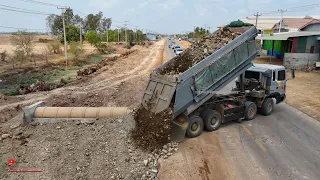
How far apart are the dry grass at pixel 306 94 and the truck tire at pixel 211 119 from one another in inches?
226

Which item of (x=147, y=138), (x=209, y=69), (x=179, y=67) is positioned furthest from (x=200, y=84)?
(x=147, y=138)

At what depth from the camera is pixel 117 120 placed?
10.4 meters

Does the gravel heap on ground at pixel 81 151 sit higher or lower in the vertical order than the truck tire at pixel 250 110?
lower

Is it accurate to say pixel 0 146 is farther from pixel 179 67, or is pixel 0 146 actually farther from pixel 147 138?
pixel 179 67

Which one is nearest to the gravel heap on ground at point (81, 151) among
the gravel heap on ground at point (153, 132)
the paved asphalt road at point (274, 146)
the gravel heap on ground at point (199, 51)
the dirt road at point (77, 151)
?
the dirt road at point (77, 151)

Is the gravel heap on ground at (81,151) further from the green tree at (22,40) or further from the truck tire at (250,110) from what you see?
the green tree at (22,40)

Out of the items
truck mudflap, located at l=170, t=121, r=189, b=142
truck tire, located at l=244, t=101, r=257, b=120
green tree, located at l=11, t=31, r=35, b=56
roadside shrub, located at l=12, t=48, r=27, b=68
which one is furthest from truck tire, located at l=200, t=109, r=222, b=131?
green tree, located at l=11, t=31, r=35, b=56

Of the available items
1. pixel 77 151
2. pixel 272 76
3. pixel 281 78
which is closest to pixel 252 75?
pixel 272 76

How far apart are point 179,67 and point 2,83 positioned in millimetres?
18961

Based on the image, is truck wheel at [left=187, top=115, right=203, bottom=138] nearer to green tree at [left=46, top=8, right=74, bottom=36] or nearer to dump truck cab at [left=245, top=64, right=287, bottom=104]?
dump truck cab at [left=245, top=64, right=287, bottom=104]

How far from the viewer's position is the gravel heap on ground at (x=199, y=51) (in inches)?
423

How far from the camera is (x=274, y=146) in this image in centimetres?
959

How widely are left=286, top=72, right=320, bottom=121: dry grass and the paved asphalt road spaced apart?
1.51m

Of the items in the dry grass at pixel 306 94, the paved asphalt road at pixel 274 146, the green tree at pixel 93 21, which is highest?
the green tree at pixel 93 21
